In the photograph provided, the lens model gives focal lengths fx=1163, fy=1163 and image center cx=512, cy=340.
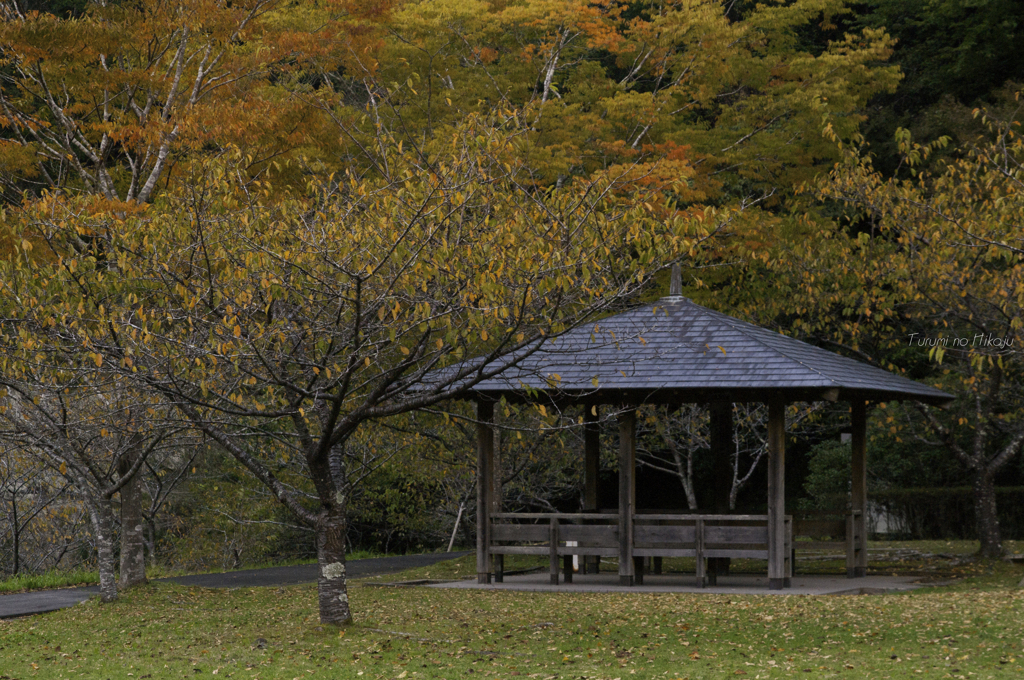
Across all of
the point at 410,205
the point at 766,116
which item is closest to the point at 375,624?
the point at 410,205

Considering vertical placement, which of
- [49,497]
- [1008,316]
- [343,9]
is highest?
[343,9]

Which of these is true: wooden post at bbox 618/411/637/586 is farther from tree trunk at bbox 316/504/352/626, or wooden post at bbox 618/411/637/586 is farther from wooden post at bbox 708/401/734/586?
tree trunk at bbox 316/504/352/626

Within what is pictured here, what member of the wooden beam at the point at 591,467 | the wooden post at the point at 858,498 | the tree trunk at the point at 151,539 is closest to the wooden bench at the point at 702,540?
the wooden post at the point at 858,498

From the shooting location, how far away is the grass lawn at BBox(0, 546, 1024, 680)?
9.32 metres

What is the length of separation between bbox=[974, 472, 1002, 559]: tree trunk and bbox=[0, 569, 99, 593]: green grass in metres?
13.6

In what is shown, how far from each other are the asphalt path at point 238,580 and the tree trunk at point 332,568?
15.6ft

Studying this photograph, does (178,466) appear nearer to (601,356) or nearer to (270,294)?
(601,356)

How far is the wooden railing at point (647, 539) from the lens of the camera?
47.5 feet

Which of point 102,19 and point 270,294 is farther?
point 102,19

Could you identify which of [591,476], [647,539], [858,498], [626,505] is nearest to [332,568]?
[626,505]

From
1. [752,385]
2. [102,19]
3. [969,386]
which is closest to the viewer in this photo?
[752,385]

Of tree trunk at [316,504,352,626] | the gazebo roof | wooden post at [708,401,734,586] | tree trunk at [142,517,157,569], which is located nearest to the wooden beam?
the gazebo roof

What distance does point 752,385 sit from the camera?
13812 millimetres

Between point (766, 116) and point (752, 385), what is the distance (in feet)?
27.4
